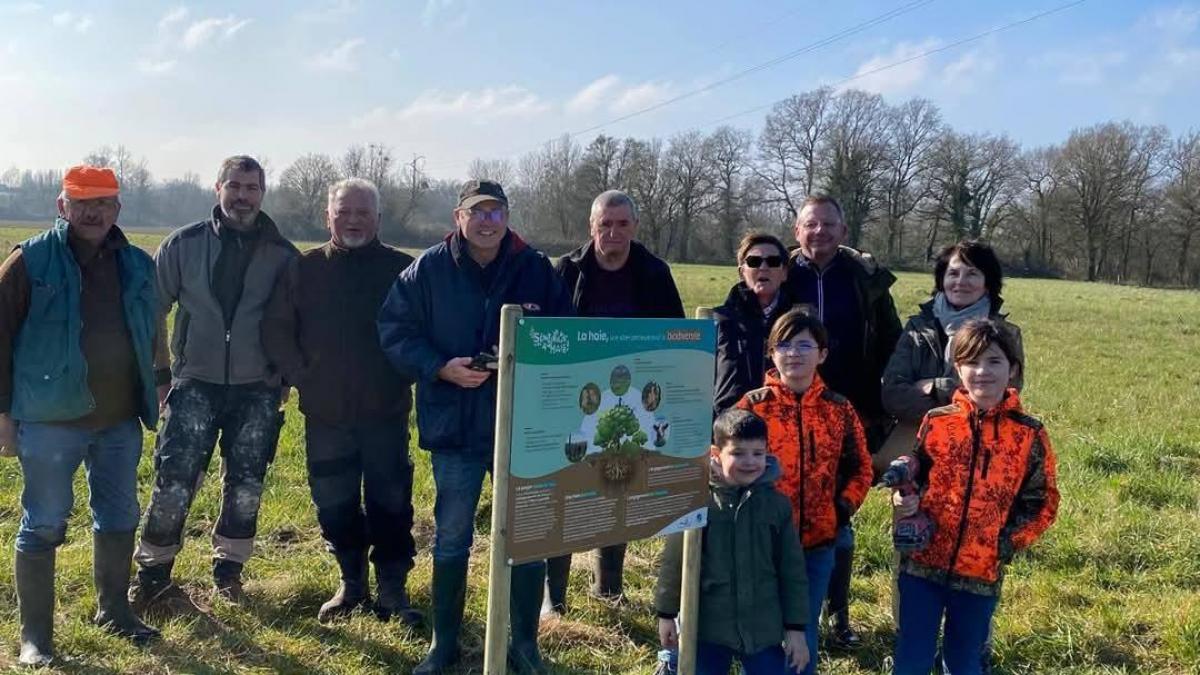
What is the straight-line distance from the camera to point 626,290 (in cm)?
502

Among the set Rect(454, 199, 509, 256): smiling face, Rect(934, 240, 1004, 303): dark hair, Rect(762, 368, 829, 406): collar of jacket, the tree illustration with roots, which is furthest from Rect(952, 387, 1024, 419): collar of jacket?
Rect(454, 199, 509, 256): smiling face

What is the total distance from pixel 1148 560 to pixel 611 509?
445 centimetres

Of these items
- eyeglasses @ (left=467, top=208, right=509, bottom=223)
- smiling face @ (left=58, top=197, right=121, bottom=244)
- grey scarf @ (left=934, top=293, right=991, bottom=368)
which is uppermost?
eyeglasses @ (left=467, top=208, right=509, bottom=223)

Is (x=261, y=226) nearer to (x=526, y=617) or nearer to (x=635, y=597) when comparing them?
(x=526, y=617)

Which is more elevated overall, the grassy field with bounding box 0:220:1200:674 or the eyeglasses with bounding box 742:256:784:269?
the eyeglasses with bounding box 742:256:784:269

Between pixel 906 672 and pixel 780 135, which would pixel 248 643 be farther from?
pixel 780 135

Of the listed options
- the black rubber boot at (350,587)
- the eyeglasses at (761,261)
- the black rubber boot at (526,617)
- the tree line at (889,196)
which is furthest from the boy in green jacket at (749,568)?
the tree line at (889,196)

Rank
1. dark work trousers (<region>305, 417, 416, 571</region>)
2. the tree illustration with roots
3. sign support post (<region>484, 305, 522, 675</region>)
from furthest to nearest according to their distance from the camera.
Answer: dark work trousers (<region>305, 417, 416, 571</region>)
the tree illustration with roots
sign support post (<region>484, 305, 522, 675</region>)

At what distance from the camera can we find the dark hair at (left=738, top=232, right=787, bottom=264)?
14.3ft

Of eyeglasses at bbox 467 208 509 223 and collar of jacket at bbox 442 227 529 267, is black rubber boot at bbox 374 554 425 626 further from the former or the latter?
eyeglasses at bbox 467 208 509 223

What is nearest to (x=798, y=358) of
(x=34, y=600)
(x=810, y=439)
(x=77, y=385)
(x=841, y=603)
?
(x=810, y=439)

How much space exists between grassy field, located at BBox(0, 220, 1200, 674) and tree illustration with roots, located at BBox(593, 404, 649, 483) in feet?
4.94

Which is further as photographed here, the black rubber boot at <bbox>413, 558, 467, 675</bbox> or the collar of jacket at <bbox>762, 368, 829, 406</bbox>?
the black rubber boot at <bbox>413, 558, 467, 675</bbox>

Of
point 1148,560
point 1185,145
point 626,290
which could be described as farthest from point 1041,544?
point 1185,145
